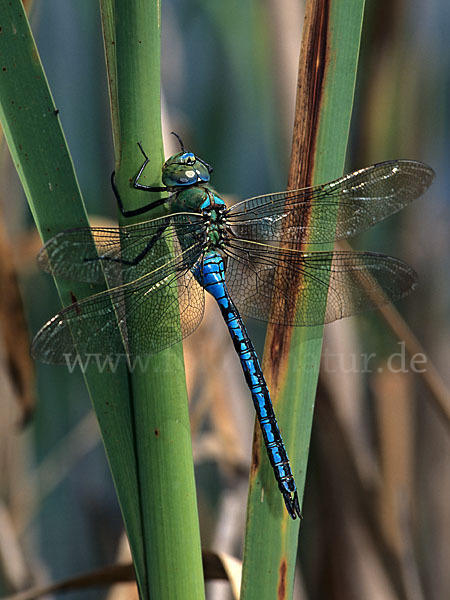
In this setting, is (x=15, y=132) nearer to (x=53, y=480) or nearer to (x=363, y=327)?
(x=363, y=327)

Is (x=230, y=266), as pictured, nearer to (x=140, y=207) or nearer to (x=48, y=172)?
(x=140, y=207)

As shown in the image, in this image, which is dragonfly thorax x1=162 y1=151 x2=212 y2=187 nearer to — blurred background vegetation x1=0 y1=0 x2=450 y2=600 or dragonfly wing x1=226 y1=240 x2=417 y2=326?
dragonfly wing x1=226 y1=240 x2=417 y2=326

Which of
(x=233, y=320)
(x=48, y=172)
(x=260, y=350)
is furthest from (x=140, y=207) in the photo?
(x=260, y=350)

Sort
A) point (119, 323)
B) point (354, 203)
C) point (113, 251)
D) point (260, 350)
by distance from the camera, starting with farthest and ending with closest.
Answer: point (260, 350), point (354, 203), point (113, 251), point (119, 323)

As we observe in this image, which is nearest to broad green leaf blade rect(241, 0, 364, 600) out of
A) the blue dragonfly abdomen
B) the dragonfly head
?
the blue dragonfly abdomen

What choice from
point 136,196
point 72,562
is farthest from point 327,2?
point 72,562
